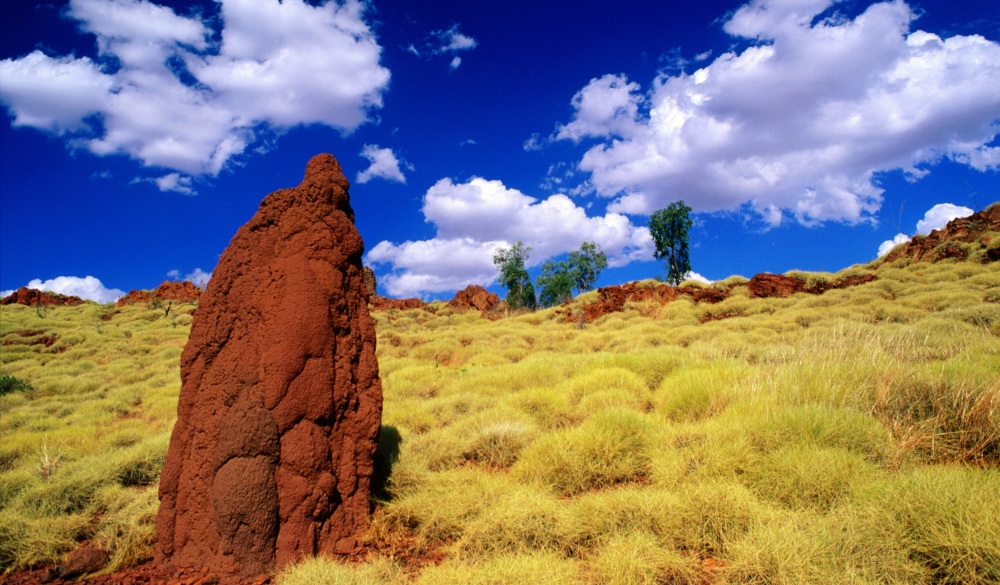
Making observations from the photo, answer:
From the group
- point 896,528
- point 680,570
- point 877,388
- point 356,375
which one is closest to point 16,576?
point 356,375

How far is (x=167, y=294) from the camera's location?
3709 cm

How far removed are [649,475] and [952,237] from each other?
24969 millimetres

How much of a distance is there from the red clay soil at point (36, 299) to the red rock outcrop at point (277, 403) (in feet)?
138

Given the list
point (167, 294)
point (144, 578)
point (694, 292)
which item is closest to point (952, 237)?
Answer: point (694, 292)

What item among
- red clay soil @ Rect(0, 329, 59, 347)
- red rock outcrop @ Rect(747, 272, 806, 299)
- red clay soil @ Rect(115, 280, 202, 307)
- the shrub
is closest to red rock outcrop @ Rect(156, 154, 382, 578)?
the shrub

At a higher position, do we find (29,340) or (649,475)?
(29,340)

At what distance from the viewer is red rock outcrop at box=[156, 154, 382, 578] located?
404 centimetres

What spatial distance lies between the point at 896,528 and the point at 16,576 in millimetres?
6716

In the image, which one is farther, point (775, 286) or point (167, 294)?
point (167, 294)

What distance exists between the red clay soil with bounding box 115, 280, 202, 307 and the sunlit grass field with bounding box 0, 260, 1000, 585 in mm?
29631

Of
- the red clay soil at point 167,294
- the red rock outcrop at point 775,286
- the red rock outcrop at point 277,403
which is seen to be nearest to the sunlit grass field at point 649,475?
the red rock outcrop at point 277,403

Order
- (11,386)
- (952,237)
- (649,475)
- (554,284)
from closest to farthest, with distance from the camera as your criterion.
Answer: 1. (649,475)
2. (11,386)
3. (952,237)
4. (554,284)

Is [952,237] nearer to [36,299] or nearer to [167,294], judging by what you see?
[167,294]

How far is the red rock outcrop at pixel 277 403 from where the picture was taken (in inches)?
159
